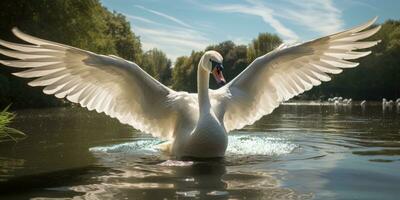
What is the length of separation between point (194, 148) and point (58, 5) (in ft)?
93.4

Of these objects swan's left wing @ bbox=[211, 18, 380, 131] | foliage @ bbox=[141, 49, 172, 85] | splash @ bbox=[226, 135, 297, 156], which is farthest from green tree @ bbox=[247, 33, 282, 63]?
swan's left wing @ bbox=[211, 18, 380, 131]

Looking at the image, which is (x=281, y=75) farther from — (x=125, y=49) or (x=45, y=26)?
(x=125, y=49)

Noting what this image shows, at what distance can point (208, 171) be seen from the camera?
273 inches

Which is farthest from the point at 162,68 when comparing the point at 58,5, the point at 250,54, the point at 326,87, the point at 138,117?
the point at 138,117

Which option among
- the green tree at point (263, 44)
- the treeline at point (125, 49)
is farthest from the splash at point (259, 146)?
the green tree at point (263, 44)

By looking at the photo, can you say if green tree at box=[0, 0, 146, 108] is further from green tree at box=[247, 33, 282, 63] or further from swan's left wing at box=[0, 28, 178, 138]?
green tree at box=[247, 33, 282, 63]

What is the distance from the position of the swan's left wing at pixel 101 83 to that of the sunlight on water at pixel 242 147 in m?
0.50

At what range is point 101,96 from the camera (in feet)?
29.3

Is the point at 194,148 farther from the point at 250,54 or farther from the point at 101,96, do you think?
the point at 250,54

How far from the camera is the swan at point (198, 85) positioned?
7.98 m

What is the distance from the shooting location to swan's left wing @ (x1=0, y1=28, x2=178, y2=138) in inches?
305

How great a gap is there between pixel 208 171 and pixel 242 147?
113 inches

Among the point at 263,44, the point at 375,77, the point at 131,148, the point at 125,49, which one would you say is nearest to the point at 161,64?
the point at 263,44

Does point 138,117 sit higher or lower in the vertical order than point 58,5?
lower
